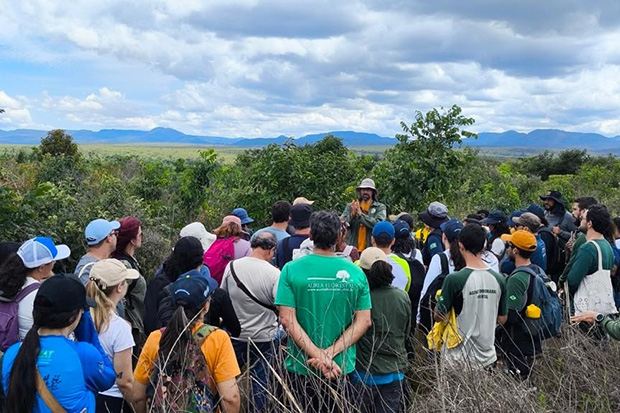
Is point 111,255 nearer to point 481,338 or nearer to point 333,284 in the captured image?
point 333,284

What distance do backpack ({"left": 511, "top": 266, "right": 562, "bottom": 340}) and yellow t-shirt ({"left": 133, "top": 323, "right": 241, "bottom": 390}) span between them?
7.78 feet

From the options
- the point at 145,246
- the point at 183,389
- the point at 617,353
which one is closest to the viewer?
the point at 183,389

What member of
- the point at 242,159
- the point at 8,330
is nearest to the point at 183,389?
the point at 8,330

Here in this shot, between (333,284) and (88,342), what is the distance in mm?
1477

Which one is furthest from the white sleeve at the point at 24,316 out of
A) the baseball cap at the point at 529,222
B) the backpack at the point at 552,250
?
the backpack at the point at 552,250

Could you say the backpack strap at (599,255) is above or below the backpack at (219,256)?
above

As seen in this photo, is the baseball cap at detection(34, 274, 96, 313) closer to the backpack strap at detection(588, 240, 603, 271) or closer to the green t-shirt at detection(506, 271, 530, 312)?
the green t-shirt at detection(506, 271, 530, 312)

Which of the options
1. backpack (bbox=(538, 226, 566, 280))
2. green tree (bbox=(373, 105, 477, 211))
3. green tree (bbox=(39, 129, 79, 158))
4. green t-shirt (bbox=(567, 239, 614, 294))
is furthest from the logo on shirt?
green tree (bbox=(39, 129, 79, 158))

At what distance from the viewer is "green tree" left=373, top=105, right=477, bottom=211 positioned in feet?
29.5

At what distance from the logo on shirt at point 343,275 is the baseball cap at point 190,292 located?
2.73ft

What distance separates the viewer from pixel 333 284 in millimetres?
3404

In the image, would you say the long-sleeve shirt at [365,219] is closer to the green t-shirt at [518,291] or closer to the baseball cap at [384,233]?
the baseball cap at [384,233]

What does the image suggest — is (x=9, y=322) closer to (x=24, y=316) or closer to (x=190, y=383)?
(x=24, y=316)

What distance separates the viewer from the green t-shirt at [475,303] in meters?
3.82
